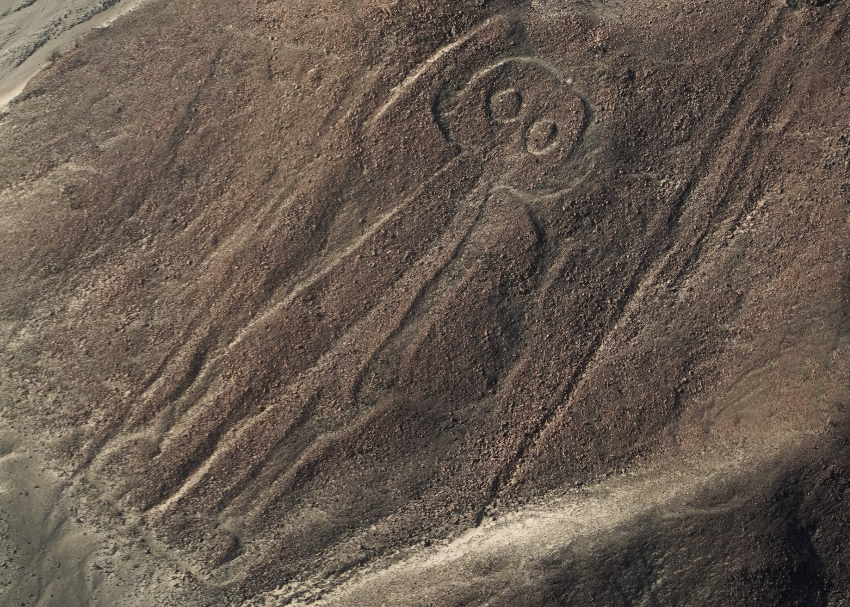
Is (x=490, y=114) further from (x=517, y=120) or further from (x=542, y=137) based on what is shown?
(x=542, y=137)

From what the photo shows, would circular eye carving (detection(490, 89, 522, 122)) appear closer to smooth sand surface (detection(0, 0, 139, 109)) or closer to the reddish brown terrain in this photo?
the reddish brown terrain

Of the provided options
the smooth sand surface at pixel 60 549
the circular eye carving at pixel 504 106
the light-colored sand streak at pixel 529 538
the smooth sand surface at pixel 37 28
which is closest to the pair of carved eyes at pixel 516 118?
the circular eye carving at pixel 504 106

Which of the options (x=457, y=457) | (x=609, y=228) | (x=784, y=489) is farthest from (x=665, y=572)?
(x=609, y=228)

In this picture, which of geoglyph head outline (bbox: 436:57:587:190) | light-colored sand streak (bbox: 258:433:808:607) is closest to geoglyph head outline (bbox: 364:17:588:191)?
geoglyph head outline (bbox: 436:57:587:190)

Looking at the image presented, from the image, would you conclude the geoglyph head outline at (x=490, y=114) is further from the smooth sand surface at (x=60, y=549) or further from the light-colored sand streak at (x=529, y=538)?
the smooth sand surface at (x=60, y=549)

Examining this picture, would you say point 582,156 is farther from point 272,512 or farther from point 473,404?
point 272,512
